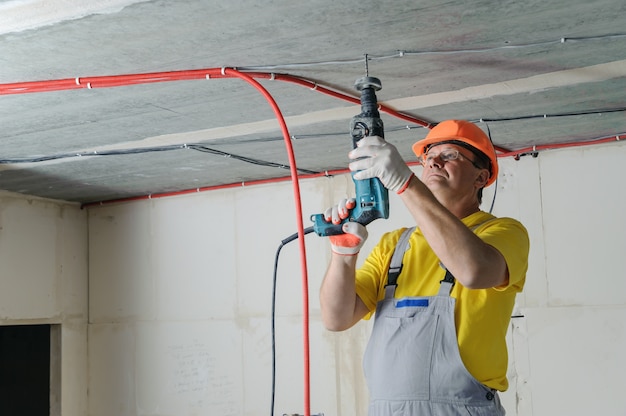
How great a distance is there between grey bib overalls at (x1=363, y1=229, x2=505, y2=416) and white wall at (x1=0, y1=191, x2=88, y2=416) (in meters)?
3.23

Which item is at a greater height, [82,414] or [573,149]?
[573,149]

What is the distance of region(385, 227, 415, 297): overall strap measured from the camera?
2000 mm

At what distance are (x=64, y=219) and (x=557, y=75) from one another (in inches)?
137

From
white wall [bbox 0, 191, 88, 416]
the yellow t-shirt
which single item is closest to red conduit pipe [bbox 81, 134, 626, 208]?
white wall [bbox 0, 191, 88, 416]

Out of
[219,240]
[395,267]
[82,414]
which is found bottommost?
[82,414]

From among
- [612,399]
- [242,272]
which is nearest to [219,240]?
[242,272]

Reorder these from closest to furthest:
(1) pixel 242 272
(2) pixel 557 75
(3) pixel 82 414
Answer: (2) pixel 557 75
(1) pixel 242 272
(3) pixel 82 414

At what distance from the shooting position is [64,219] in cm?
494

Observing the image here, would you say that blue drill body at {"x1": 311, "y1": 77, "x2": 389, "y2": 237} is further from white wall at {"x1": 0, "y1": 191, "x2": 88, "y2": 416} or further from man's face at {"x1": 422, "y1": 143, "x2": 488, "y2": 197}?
white wall at {"x1": 0, "y1": 191, "x2": 88, "y2": 416}

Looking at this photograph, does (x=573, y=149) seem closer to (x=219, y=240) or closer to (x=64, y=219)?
(x=219, y=240)

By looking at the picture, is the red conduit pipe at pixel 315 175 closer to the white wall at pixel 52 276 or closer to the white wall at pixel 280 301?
the white wall at pixel 280 301

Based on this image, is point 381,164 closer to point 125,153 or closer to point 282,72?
point 282,72

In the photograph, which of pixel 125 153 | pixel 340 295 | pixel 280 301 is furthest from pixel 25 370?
pixel 340 295

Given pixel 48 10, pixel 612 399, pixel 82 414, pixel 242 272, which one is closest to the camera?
pixel 48 10
